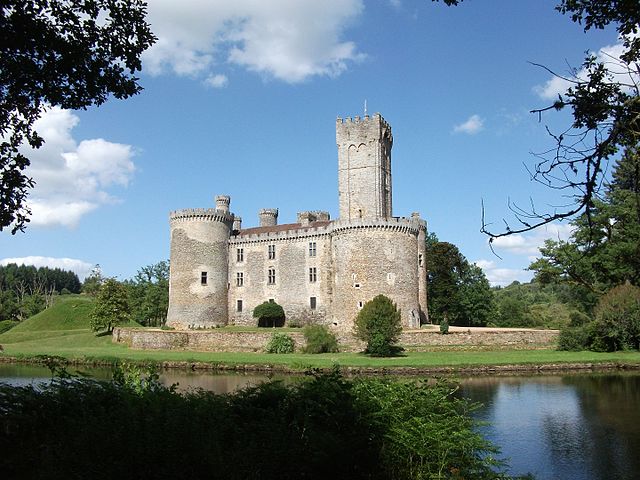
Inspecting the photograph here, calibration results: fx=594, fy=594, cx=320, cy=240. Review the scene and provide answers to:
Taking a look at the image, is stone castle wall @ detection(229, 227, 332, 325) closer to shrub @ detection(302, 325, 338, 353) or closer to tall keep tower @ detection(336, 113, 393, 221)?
tall keep tower @ detection(336, 113, 393, 221)

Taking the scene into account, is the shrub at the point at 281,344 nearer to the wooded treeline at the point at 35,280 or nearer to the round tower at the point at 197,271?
the round tower at the point at 197,271

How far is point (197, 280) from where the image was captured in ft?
150

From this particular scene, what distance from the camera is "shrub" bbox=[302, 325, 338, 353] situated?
3397 cm

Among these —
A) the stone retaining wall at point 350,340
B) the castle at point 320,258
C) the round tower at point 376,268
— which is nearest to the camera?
the stone retaining wall at point 350,340

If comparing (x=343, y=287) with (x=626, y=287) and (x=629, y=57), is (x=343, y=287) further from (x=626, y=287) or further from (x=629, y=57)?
(x=629, y=57)

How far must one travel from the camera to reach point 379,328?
32.4 m

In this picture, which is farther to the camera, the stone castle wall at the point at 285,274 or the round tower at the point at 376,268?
the stone castle wall at the point at 285,274

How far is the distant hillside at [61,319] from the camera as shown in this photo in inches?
2094

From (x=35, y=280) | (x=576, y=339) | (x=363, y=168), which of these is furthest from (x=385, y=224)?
(x=35, y=280)

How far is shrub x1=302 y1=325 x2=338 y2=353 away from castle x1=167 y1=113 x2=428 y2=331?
4.81 metres

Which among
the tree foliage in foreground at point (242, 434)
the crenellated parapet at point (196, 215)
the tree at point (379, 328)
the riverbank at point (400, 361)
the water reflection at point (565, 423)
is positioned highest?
the crenellated parapet at point (196, 215)

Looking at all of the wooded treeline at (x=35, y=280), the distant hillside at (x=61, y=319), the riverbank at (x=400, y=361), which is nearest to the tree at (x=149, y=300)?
the distant hillside at (x=61, y=319)

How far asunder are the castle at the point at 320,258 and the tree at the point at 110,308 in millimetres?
4170

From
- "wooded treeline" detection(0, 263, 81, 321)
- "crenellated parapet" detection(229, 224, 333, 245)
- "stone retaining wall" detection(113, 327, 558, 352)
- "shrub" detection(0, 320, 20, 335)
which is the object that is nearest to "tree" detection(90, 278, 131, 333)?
"stone retaining wall" detection(113, 327, 558, 352)
